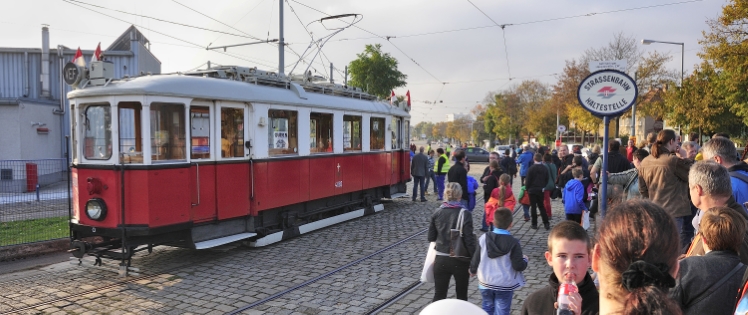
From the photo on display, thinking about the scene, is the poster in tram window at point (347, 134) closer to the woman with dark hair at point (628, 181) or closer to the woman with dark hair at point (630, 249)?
the woman with dark hair at point (628, 181)

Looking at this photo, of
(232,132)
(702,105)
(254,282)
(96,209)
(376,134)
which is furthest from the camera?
(702,105)

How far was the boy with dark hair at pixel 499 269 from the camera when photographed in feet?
15.0

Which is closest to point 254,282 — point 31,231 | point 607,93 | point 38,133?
point 607,93

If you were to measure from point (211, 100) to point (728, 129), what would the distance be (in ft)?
91.2

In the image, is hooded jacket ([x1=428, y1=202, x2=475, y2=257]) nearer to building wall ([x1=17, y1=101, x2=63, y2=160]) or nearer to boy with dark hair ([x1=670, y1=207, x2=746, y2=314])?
boy with dark hair ([x1=670, y1=207, x2=746, y2=314])

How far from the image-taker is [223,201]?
333 inches

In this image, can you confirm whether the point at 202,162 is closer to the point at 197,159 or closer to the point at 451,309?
the point at 197,159

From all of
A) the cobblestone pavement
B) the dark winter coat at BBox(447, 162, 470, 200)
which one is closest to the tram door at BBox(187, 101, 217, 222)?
the cobblestone pavement

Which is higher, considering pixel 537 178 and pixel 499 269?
pixel 537 178

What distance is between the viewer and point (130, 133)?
7578mm

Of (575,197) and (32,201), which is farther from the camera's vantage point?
(32,201)

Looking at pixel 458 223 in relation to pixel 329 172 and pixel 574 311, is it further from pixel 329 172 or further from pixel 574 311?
pixel 329 172

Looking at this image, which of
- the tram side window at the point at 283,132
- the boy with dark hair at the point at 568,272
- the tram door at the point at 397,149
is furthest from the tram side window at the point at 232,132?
the boy with dark hair at the point at 568,272

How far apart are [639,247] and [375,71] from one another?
25.6 meters
